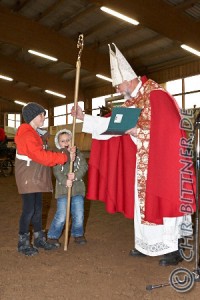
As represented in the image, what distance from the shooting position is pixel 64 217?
3.01 metres

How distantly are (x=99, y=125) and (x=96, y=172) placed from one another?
1.47 feet

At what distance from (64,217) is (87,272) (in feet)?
2.43

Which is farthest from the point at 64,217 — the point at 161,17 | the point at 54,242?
the point at 161,17

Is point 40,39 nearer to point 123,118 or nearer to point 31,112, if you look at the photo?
point 31,112

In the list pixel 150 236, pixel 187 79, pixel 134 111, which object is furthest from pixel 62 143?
pixel 187 79

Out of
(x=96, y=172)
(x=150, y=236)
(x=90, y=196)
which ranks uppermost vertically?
(x=96, y=172)

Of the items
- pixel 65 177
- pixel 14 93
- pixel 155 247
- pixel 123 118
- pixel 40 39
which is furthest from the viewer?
pixel 14 93

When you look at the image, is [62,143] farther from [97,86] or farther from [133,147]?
[97,86]

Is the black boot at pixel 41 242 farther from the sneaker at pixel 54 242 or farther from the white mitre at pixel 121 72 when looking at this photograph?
the white mitre at pixel 121 72

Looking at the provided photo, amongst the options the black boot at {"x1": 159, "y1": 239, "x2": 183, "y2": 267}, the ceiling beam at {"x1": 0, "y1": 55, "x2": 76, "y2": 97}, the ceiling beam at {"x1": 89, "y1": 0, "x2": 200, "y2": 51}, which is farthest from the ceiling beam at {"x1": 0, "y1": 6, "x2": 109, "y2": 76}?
the black boot at {"x1": 159, "y1": 239, "x2": 183, "y2": 267}

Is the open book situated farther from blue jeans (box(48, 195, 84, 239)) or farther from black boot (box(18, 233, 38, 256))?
black boot (box(18, 233, 38, 256))

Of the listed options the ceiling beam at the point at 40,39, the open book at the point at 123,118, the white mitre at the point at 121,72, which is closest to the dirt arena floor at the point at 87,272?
the open book at the point at 123,118

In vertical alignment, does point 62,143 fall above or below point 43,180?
above

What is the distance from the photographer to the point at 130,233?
3.47 metres
